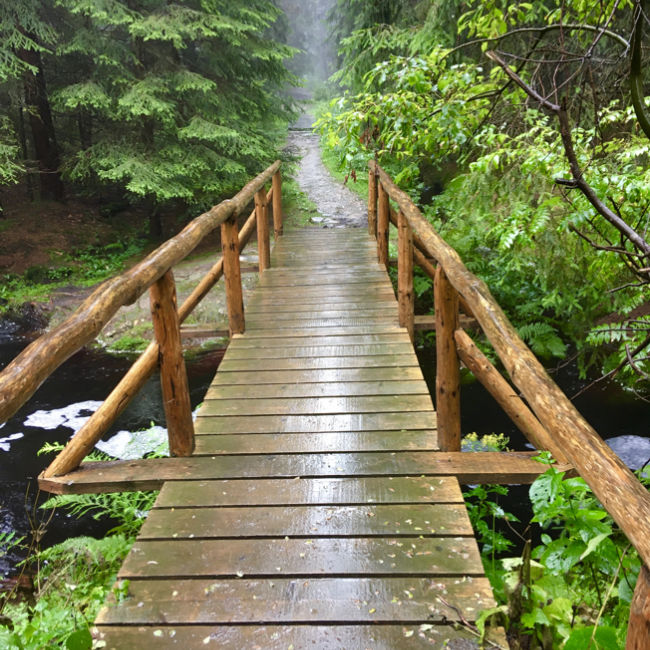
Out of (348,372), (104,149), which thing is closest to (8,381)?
(348,372)

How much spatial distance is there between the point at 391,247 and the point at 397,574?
7505mm

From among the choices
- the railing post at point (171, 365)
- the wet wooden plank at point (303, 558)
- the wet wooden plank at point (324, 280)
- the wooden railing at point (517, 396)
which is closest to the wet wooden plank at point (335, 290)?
the wet wooden plank at point (324, 280)

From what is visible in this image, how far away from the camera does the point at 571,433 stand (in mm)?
1280

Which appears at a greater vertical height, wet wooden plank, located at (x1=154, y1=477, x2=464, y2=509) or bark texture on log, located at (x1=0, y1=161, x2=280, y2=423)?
bark texture on log, located at (x1=0, y1=161, x2=280, y2=423)

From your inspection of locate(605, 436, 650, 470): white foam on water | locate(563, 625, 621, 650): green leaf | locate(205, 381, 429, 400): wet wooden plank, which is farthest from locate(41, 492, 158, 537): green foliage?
locate(605, 436, 650, 470): white foam on water

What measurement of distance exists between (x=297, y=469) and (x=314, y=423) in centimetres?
49

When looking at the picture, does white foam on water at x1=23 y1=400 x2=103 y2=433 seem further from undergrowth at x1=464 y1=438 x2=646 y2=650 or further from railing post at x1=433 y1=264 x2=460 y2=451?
undergrowth at x1=464 y1=438 x2=646 y2=650

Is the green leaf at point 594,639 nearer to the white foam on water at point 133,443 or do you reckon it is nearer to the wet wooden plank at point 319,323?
the wet wooden plank at point 319,323

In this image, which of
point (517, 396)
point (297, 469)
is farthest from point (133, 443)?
point (517, 396)

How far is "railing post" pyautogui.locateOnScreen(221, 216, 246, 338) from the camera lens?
4191mm

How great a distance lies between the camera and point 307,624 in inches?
71.1

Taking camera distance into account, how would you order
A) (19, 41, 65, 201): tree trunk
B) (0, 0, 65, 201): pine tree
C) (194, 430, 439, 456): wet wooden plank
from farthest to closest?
(19, 41, 65, 201): tree trunk
(0, 0, 65, 201): pine tree
(194, 430, 439, 456): wet wooden plank

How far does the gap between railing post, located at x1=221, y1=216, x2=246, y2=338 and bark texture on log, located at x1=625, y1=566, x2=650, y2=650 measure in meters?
3.61

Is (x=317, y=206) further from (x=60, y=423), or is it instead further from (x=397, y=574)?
(x=397, y=574)
